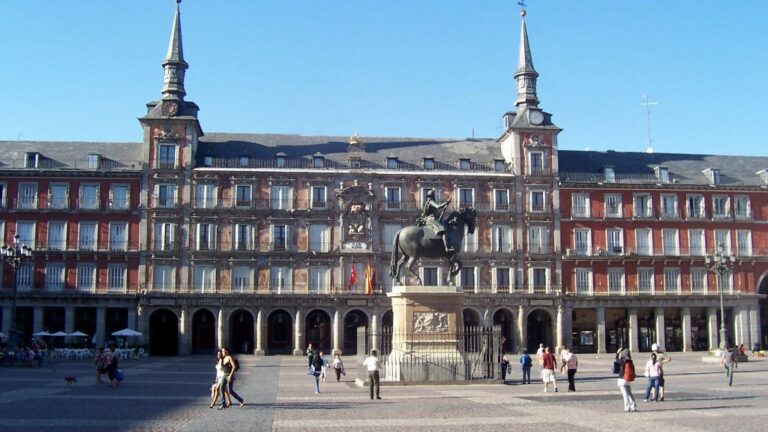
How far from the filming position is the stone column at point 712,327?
68000mm

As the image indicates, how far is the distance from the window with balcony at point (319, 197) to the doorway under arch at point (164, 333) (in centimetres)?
1431

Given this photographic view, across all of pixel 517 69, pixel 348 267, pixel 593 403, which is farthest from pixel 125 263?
pixel 593 403

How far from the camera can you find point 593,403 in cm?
2364

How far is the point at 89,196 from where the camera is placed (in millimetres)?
65000

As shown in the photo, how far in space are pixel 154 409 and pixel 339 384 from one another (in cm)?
1158

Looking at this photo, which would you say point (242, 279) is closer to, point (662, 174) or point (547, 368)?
point (662, 174)

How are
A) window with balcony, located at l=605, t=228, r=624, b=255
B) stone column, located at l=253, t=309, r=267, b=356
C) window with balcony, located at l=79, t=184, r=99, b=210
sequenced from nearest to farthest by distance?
stone column, located at l=253, t=309, r=267, b=356, window with balcony, located at l=79, t=184, r=99, b=210, window with balcony, located at l=605, t=228, r=624, b=255

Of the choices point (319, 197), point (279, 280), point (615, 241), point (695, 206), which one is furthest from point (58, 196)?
point (695, 206)

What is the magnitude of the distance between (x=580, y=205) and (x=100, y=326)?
39.7m

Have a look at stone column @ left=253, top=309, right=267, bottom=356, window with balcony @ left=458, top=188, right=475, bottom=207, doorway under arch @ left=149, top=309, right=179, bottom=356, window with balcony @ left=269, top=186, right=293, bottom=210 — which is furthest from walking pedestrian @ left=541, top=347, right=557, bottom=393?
doorway under arch @ left=149, top=309, right=179, bottom=356

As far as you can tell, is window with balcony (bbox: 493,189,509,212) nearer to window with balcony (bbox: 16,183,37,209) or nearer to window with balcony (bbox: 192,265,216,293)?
window with balcony (bbox: 192,265,216,293)

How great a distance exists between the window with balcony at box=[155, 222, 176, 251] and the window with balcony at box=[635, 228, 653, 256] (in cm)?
3773

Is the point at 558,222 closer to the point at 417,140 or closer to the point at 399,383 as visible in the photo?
the point at 417,140

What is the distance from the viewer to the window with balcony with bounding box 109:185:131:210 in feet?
213
